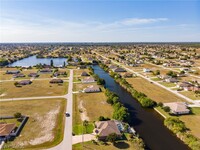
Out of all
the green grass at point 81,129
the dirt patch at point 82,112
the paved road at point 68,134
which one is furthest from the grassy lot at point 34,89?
the green grass at point 81,129

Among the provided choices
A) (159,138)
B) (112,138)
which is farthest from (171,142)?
(112,138)

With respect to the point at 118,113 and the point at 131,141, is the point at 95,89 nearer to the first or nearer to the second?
the point at 118,113

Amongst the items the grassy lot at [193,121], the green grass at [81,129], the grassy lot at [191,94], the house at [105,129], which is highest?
the grassy lot at [191,94]

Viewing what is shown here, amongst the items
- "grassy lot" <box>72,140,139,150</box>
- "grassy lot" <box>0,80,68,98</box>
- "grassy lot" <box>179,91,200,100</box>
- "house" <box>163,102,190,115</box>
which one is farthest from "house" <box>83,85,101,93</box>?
"grassy lot" <box>72,140,139,150</box>

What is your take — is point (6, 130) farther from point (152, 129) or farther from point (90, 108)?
point (152, 129)

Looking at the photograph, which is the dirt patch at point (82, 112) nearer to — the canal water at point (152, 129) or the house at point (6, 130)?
the canal water at point (152, 129)

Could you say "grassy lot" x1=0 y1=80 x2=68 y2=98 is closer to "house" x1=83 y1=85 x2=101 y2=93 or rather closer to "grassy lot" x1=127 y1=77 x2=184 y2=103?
"house" x1=83 y1=85 x2=101 y2=93
